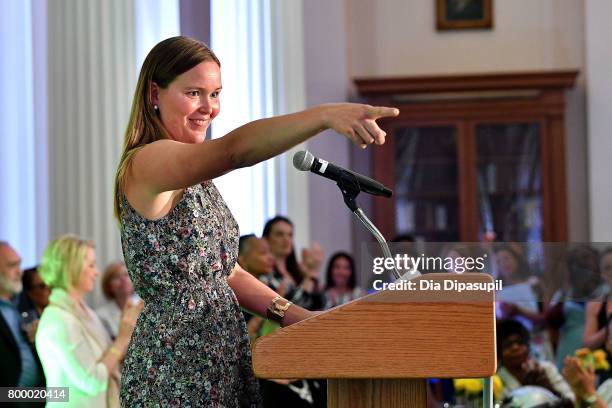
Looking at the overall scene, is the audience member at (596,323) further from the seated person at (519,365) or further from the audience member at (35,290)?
the audience member at (35,290)

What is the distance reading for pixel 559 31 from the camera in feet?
38.2

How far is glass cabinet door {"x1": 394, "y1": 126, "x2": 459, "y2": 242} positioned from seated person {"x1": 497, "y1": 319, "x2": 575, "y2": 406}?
596 centimetres

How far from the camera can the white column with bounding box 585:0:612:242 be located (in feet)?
36.3

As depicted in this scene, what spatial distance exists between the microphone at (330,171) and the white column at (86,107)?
14.0 ft

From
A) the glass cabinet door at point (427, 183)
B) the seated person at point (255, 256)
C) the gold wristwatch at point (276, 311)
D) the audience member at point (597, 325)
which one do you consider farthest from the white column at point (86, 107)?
the glass cabinet door at point (427, 183)

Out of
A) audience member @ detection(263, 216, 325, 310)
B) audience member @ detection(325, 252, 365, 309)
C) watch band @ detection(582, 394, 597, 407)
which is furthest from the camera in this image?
audience member @ detection(325, 252, 365, 309)

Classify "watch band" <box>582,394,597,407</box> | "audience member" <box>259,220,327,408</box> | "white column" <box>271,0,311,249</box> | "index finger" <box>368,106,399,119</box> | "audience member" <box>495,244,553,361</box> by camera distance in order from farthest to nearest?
1. "white column" <box>271,0,311,249</box>
2. "audience member" <box>259,220,327,408</box>
3. "watch band" <box>582,394,597,407</box>
4. "audience member" <box>495,244,553,361</box>
5. "index finger" <box>368,106,399,119</box>

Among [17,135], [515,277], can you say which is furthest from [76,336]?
[515,277]

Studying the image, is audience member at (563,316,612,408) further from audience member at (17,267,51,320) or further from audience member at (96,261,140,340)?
audience member at (96,261,140,340)

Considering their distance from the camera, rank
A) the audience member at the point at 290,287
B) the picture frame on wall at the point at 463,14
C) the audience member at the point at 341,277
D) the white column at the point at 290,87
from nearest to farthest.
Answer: the audience member at the point at 290,287 → the audience member at the point at 341,277 → the white column at the point at 290,87 → the picture frame on wall at the point at 463,14

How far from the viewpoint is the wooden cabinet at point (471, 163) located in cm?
1117

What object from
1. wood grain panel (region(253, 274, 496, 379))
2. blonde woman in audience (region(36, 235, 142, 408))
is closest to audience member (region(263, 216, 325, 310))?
blonde woman in audience (region(36, 235, 142, 408))

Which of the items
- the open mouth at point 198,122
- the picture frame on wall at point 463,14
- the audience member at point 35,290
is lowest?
the audience member at point 35,290

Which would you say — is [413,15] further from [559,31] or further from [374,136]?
[374,136]
